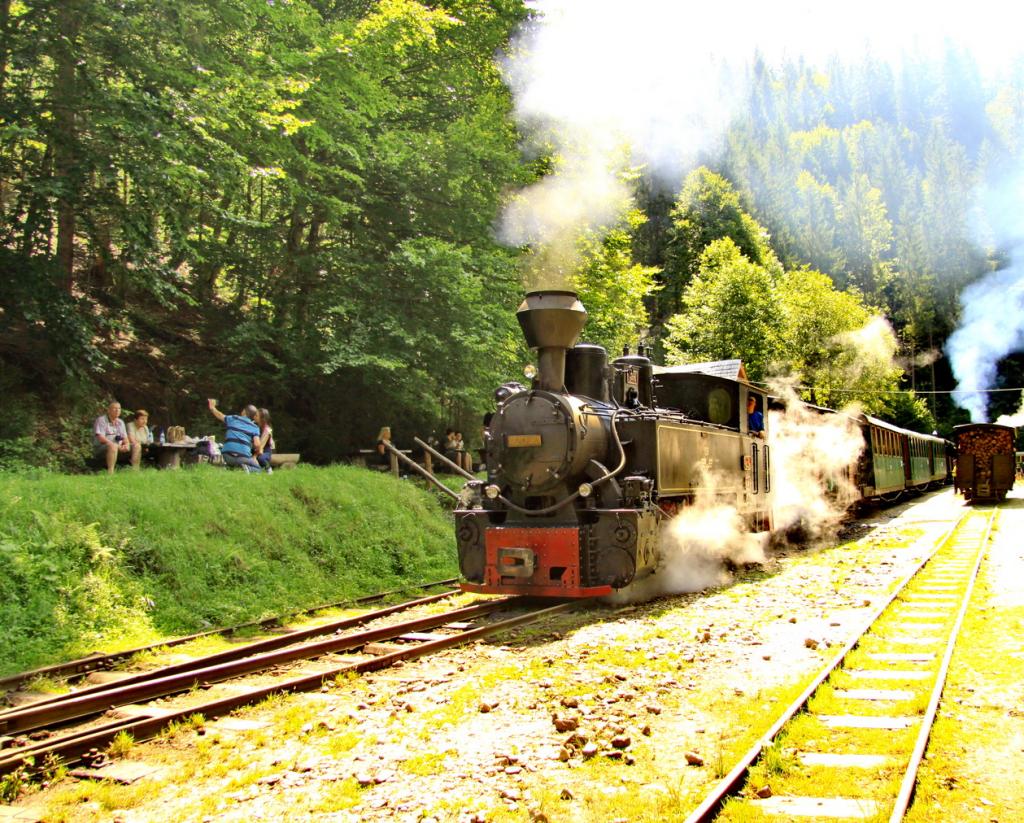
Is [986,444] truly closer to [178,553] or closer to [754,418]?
[754,418]

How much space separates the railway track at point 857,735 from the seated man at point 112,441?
31.1 ft

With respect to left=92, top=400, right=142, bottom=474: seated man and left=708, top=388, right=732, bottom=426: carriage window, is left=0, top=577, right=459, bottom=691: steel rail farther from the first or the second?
left=708, top=388, right=732, bottom=426: carriage window

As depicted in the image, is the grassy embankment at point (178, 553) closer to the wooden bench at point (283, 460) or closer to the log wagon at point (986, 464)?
the wooden bench at point (283, 460)

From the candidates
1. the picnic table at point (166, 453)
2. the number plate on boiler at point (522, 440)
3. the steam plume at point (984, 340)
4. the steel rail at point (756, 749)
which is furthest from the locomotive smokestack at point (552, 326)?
the steam plume at point (984, 340)

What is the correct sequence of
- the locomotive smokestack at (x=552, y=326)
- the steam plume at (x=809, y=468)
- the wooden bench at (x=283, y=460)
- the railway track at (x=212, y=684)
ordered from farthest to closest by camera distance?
1. the steam plume at (x=809, y=468)
2. the wooden bench at (x=283, y=460)
3. the locomotive smokestack at (x=552, y=326)
4. the railway track at (x=212, y=684)

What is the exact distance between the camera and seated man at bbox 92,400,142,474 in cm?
1168

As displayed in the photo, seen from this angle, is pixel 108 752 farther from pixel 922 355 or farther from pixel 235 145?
pixel 922 355

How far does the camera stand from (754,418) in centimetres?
1412

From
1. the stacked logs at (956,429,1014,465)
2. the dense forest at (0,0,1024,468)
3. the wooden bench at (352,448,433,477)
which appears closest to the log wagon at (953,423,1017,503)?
the stacked logs at (956,429,1014,465)

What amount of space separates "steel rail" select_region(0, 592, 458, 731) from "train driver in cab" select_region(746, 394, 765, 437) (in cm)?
653

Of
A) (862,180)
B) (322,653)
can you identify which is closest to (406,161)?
(322,653)

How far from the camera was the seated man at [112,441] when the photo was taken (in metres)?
11.7

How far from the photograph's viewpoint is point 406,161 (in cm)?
1633

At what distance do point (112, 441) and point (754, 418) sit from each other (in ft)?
32.6
